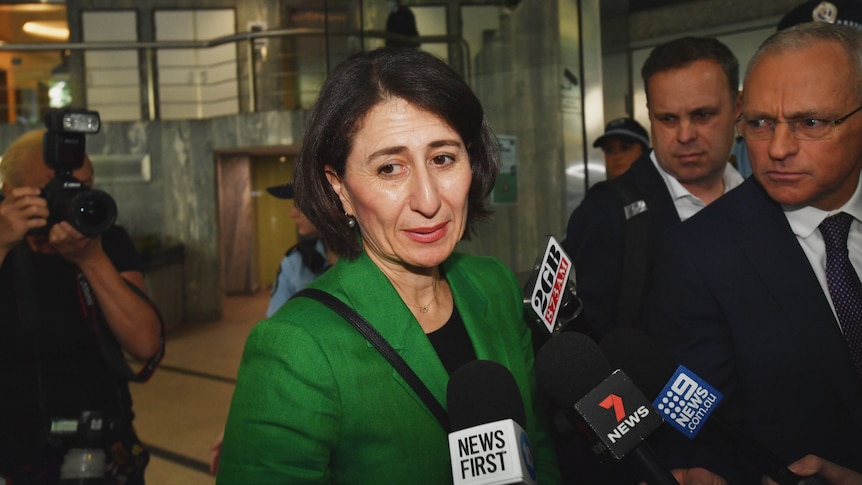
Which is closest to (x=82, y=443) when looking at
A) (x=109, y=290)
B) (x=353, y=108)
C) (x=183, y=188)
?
(x=109, y=290)

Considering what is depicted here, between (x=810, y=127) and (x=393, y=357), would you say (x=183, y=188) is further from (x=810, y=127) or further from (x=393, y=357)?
(x=810, y=127)

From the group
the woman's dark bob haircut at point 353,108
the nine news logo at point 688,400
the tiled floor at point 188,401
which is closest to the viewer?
the nine news logo at point 688,400

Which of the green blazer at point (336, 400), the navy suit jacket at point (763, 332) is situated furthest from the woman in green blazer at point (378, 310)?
the navy suit jacket at point (763, 332)

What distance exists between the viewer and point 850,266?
57.7 inches

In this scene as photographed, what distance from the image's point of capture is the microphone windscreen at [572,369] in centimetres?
112

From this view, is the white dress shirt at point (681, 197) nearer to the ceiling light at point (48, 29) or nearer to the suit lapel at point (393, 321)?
the suit lapel at point (393, 321)

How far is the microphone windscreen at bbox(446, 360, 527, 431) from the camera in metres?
1.11

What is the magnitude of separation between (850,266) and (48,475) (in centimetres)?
197

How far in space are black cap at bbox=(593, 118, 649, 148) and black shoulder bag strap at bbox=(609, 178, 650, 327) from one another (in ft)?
4.41

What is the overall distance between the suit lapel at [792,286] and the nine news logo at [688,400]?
31cm

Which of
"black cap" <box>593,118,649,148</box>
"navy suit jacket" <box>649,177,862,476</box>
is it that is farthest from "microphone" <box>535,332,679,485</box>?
"black cap" <box>593,118,649,148</box>

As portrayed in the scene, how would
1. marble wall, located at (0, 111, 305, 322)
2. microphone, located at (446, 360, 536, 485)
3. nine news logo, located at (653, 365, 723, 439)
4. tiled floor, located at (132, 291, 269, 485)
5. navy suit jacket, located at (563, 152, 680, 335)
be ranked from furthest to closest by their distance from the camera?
marble wall, located at (0, 111, 305, 322) < tiled floor, located at (132, 291, 269, 485) < navy suit jacket, located at (563, 152, 680, 335) < nine news logo, located at (653, 365, 723, 439) < microphone, located at (446, 360, 536, 485)

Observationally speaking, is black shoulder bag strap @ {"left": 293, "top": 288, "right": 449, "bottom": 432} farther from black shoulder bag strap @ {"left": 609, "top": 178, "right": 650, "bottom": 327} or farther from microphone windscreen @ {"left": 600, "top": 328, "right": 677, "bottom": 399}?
black shoulder bag strap @ {"left": 609, "top": 178, "right": 650, "bottom": 327}

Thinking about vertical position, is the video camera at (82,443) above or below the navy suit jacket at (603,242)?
below
